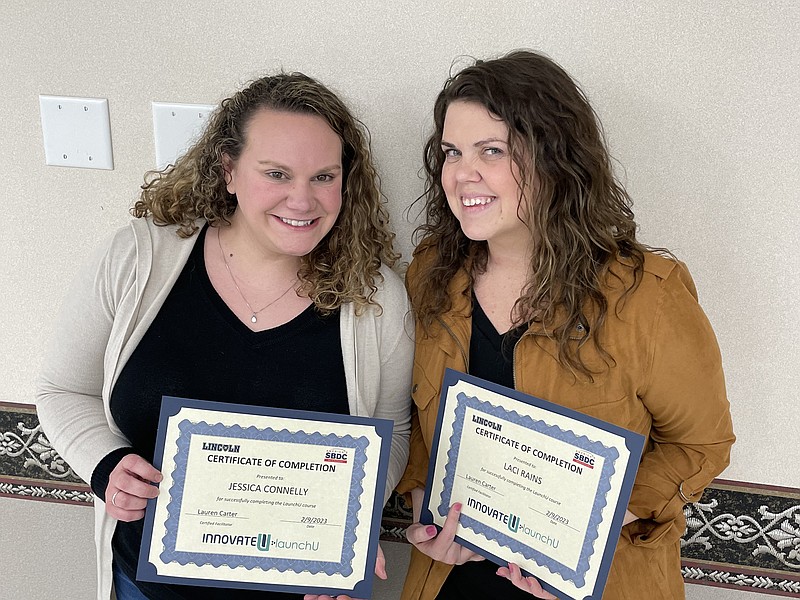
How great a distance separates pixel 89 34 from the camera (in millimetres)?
1742

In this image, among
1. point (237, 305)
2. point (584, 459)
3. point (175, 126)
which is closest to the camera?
point (584, 459)

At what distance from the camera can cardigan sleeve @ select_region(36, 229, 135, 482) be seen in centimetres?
151

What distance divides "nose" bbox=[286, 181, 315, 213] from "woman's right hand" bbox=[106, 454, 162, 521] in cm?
54

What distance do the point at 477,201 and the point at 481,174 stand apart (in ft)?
0.17

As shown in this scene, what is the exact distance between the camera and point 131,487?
137 cm

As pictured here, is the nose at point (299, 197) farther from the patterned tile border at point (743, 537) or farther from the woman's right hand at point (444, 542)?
the patterned tile border at point (743, 537)

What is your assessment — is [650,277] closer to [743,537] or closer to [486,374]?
[486,374]

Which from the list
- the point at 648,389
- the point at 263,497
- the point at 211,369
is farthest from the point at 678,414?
the point at 211,369

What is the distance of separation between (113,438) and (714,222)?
1.33m

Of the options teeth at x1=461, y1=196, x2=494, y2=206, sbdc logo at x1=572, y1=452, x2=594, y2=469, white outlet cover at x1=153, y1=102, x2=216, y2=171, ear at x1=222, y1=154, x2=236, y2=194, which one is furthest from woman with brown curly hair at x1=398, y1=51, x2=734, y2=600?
white outlet cover at x1=153, y1=102, x2=216, y2=171

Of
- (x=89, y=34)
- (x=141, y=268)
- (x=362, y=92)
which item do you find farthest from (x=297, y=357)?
(x=89, y=34)

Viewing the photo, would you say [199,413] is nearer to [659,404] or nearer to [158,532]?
[158,532]

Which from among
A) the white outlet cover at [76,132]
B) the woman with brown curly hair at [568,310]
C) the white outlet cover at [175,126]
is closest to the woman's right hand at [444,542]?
the woman with brown curly hair at [568,310]

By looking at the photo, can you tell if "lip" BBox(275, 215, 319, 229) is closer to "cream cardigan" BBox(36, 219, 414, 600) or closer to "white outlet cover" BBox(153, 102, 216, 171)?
"cream cardigan" BBox(36, 219, 414, 600)
